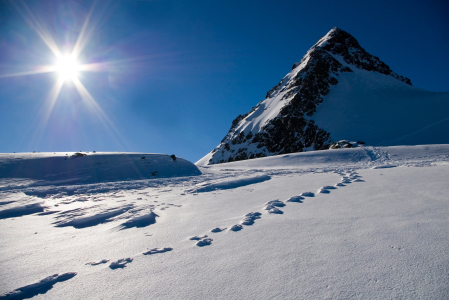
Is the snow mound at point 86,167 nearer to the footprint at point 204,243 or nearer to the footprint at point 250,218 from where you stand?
the footprint at point 250,218

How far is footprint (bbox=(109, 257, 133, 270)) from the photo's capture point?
77.0 inches

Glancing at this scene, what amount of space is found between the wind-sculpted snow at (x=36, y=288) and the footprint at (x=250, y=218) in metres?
1.92

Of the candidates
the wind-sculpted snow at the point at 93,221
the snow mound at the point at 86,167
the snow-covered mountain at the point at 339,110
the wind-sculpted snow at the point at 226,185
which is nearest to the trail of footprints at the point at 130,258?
the wind-sculpted snow at the point at 93,221

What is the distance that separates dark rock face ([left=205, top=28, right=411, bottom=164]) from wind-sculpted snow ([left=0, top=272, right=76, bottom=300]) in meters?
42.5

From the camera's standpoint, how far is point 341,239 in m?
2.13

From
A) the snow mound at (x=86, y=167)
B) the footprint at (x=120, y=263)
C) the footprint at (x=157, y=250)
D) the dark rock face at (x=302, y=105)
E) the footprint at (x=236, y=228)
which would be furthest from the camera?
the dark rock face at (x=302, y=105)

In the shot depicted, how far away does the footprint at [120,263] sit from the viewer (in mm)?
1957

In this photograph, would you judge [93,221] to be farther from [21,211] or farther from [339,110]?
[339,110]

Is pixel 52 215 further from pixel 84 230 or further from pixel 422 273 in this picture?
pixel 422 273

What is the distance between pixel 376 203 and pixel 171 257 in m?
3.13

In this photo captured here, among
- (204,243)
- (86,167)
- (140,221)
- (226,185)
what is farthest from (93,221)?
(86,167)

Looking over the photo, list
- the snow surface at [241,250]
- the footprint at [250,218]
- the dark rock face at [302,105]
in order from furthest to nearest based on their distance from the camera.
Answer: the dark rock face at [302,105] → the footprint at [250,218] → the snow surface at [241,250]

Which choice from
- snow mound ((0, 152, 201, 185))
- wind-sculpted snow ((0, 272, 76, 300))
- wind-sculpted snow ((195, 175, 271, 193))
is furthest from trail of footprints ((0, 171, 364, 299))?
snow mound ((0, 152, 201, 185))

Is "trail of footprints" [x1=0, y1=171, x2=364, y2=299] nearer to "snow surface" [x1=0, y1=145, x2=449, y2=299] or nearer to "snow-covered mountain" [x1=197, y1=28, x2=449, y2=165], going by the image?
"snow surface" [x1=0, y1=145, x2=449, y2=299]
